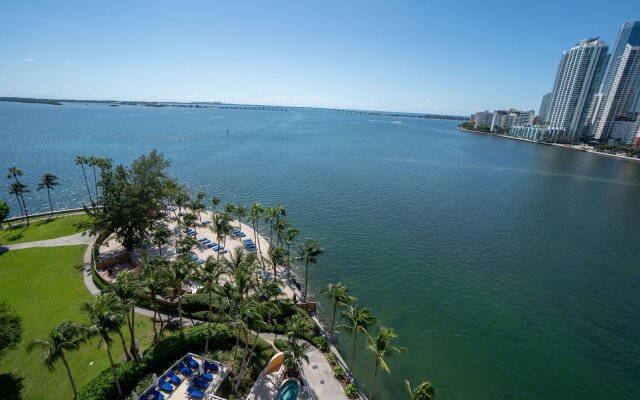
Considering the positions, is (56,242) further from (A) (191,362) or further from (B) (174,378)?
(B) (174,378)

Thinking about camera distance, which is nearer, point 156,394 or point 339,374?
point 156,394

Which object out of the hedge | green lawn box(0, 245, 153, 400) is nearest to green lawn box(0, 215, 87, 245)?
green lawn box(0, 245, 153, 400)

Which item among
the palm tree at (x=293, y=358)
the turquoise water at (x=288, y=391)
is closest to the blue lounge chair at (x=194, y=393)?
the turquoise water at (x=288, y=391)

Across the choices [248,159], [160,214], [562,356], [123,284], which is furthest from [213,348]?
[248,159]

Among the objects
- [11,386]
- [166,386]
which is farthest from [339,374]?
[11,386]

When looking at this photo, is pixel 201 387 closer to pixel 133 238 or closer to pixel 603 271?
pixel 133 238

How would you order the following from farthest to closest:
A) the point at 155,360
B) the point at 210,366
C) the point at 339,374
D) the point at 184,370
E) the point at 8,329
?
the point at 339,374, the point at 210,366, the point at 155,360, the point at 184,370, the point at 8,329

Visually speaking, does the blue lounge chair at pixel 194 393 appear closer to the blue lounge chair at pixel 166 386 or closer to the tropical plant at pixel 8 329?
the blue lounge chair at pixel 166 386
